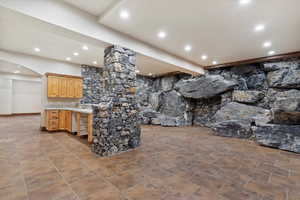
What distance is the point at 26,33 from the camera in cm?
346

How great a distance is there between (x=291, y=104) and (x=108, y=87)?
4.49 meters

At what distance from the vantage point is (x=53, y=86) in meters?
5.19

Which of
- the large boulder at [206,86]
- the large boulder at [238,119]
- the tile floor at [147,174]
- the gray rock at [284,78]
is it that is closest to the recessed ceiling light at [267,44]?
→ the gray rock at [284,78]

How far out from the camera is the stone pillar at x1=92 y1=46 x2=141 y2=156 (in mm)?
2898

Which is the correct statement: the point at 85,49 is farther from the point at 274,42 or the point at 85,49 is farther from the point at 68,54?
the point at 274,42

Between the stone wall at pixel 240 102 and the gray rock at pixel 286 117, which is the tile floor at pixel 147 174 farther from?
the gray rock at pixel 286 117

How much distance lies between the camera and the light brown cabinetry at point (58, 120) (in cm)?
478

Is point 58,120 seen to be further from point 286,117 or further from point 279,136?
point 286,117

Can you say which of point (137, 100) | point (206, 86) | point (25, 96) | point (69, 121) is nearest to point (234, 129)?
point (206, 86)

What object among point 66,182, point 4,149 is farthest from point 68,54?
point 66,182

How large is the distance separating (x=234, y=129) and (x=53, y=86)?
672 centimetres

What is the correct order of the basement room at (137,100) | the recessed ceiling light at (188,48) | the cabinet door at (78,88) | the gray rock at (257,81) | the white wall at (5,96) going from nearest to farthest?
the basement room at (137,100)
the recessed ceiling light at (188,48)
the gray rock at (257,81)
the cabinet door at (78,88)
the white wall at (5,96)

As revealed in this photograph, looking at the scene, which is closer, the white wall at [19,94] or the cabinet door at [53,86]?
the cabinet door at [53,86]

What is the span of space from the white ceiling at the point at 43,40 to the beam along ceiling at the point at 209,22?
60cm
